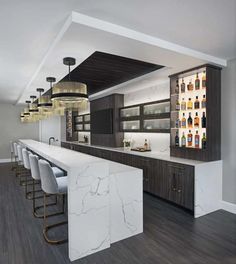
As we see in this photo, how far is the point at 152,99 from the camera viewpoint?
5.06 meters

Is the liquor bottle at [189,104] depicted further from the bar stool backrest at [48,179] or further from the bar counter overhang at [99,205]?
the bar stool backrest at [48,179]

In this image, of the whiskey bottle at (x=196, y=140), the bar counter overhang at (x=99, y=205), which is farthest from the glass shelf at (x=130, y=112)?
the bar counter overhang at (x=99, y=205)

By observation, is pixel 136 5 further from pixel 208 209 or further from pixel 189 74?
pixel 208 209

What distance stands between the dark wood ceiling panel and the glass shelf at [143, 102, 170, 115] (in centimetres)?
84

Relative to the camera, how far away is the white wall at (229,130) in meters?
3.35

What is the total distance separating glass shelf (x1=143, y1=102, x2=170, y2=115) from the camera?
4.54m

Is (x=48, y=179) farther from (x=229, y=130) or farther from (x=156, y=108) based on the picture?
(x=156, y=108)

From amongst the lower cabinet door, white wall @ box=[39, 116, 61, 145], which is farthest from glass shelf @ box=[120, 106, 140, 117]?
white wall @ box=[39, 116, 61, 145]

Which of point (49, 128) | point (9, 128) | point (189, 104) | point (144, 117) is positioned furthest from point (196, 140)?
point (9, 128)

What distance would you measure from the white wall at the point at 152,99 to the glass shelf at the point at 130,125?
203 mm

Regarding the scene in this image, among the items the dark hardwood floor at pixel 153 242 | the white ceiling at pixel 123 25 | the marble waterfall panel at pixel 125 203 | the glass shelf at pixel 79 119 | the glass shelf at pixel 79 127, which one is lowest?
the dark hardwood floor at pixel 153 242

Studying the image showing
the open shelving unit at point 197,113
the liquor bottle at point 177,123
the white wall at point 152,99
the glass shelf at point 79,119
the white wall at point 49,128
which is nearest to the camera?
the open shelving unit at point 197,113

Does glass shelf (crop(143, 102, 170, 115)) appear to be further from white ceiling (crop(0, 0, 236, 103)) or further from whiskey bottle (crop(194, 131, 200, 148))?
white ceiling (crop(0, 0, 236, 103))

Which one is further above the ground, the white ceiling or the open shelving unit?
the white ceiling
